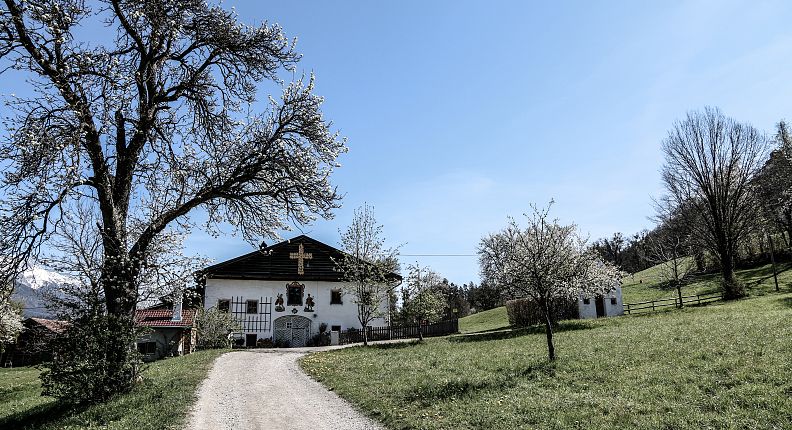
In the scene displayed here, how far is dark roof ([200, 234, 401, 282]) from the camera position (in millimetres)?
42781

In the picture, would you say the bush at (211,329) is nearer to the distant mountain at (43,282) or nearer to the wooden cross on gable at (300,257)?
the wooden cross on gable at (300,257)

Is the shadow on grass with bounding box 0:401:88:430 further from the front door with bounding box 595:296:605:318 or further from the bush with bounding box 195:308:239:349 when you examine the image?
the front door with bounding box 595:296:605:318

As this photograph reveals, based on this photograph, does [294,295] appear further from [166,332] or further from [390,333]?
[166,332]

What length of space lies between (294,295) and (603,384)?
1372 inches

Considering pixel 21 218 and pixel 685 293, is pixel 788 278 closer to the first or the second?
pixel 685 293

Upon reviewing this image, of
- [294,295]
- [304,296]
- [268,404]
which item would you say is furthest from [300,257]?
[268,404]

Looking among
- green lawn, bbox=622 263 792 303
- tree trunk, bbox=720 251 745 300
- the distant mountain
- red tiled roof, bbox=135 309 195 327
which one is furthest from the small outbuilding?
green lawn, bbox=622 263 792 303

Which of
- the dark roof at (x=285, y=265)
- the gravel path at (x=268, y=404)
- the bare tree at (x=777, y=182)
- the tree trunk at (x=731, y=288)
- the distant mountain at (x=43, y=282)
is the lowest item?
the gravel path at (x=268, y=404)

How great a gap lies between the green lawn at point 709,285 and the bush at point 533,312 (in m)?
10.1

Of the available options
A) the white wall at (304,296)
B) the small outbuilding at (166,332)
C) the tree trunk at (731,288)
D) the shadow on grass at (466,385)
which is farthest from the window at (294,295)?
the tree trunk at (731,288)

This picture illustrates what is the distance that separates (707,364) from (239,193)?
52.1 feet

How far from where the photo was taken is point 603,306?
45594 millimetres

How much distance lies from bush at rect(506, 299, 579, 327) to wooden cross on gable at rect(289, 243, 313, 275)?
20621 mm

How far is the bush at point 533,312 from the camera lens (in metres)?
43.5
